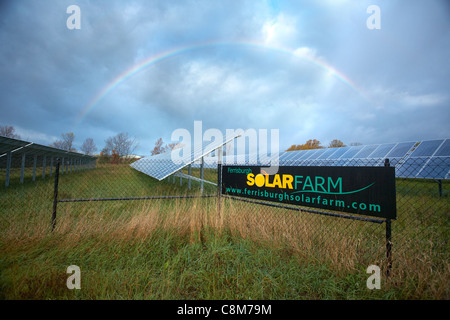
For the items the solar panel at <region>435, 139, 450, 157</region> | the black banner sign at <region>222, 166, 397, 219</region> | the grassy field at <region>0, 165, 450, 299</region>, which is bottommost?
the grassy field at <region>0, 165, 450, 299</region>

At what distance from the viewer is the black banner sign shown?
2348 mm

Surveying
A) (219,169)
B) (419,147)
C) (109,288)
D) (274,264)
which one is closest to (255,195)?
(219,169)

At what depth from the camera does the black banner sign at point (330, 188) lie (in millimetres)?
2348

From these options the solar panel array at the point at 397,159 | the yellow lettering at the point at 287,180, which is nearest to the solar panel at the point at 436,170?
the solar panel array at the point at 397,159

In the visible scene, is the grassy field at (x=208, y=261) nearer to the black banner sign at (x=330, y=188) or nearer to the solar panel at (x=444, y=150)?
the black banner sign at (x=330, y=188)

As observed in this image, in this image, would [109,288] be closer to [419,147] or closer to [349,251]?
[349,251]

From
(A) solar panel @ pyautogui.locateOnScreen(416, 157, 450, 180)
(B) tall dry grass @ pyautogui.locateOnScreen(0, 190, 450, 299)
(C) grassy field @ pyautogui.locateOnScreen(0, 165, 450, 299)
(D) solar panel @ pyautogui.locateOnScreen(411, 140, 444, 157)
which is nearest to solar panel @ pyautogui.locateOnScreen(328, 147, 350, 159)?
(D) solar panel @ pyautogui.locateOnScreen(411, 140, 444, 157)

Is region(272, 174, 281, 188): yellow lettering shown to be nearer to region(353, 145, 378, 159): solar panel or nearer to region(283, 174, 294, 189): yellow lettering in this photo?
region(283, 174, 294, 189): yellow lettering

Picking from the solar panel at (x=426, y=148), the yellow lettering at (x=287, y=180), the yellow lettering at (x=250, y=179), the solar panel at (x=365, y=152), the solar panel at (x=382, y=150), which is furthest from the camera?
the solar panel at (x=365, y=152)

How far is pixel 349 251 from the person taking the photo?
2.70 metres

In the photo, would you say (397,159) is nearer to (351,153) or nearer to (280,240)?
(351,153)

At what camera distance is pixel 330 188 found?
2725 millimetres

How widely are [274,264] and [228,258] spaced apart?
641 millimetres

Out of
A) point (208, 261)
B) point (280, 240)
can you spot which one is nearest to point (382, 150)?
point (280, 240)
